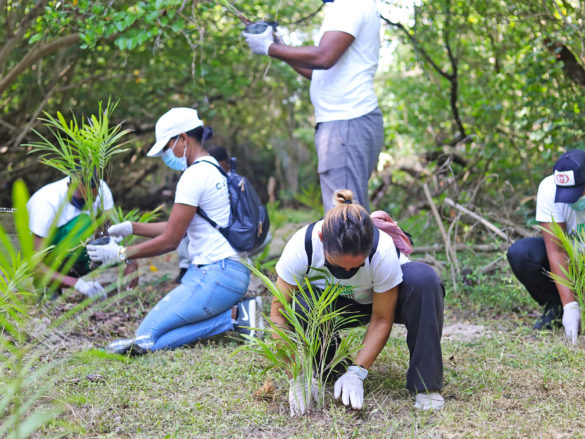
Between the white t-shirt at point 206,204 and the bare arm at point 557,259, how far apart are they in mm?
1720

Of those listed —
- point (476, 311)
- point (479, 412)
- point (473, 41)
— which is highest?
point (473, 41)

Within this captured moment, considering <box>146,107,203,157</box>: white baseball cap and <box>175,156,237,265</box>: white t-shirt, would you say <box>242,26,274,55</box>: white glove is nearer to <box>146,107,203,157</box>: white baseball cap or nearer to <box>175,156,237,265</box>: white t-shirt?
<box>146,107,203,157</box>: white baseball cap

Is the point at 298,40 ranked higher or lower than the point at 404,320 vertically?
higher

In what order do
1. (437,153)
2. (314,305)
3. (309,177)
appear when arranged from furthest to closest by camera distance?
(309,177), (437,153), (314,305)

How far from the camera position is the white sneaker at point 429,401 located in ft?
7.85

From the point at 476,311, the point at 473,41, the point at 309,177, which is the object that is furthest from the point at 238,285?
the point at 309,177

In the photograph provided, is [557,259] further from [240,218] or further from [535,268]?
[240,218]

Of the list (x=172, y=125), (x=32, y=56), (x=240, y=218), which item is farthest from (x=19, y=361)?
(x=32, y=56)

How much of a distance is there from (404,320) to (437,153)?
4.27 metres

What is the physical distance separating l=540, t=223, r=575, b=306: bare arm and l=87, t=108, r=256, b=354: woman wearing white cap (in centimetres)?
165

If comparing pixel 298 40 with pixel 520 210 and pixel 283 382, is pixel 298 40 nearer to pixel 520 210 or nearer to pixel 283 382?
pixel 520 210

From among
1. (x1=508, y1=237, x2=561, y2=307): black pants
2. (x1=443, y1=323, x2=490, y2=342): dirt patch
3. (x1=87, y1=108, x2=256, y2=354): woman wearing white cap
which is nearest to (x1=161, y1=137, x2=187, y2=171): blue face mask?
(x1=87, y1=108, x2=256, y2=354): woman wearing white cap

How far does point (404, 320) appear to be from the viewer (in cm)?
250

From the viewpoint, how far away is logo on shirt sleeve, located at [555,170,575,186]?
3.14 m
